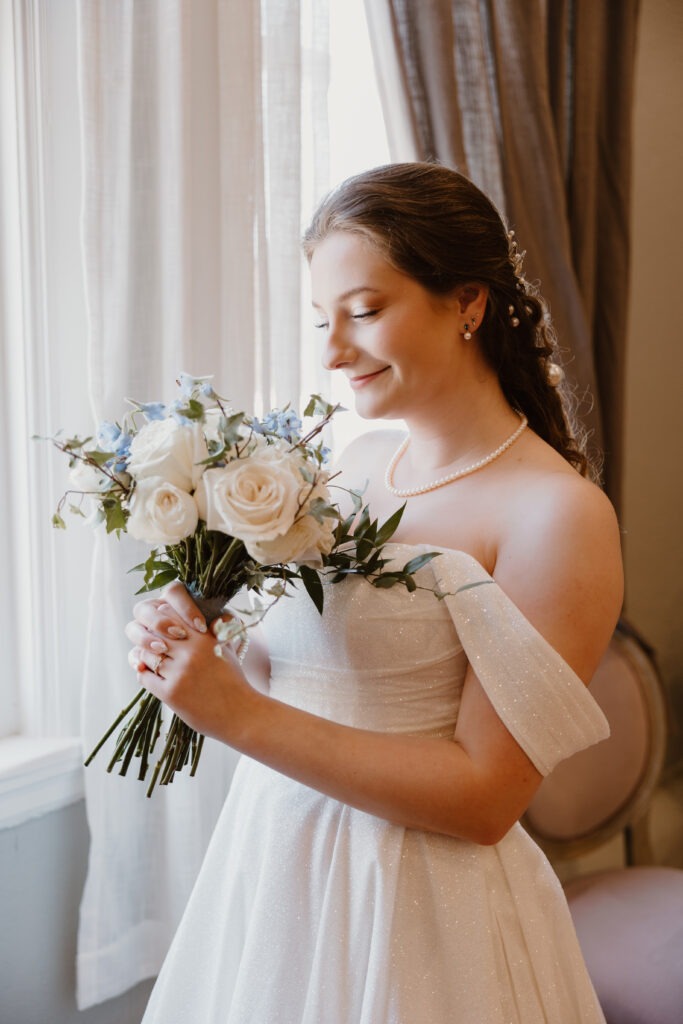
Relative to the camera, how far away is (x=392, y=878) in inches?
53.0

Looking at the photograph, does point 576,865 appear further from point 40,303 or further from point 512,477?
point 40,303

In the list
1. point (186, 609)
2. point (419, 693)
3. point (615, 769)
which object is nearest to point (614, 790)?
point (615, 769)

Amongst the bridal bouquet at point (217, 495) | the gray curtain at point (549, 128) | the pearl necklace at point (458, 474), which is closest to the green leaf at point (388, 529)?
the bridal bouquet at point (217, 495)

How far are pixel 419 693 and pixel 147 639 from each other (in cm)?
40

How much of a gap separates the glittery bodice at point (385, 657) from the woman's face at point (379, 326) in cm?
28

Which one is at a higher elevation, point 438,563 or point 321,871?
point 438,563

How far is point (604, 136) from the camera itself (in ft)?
9.46

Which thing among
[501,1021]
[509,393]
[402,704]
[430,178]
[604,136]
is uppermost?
[604,136]

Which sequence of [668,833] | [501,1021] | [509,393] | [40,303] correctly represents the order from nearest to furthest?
[501,1021], [509,393], [40,303], [668,833]

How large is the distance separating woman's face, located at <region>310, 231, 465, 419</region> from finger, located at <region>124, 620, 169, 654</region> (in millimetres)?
458

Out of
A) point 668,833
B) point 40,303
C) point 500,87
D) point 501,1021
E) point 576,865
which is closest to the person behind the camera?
point 501,1021

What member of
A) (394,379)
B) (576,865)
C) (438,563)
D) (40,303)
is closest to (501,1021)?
(438,563)

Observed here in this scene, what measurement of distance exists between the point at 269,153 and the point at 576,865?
241 centimetres

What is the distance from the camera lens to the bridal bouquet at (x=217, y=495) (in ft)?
3.80
